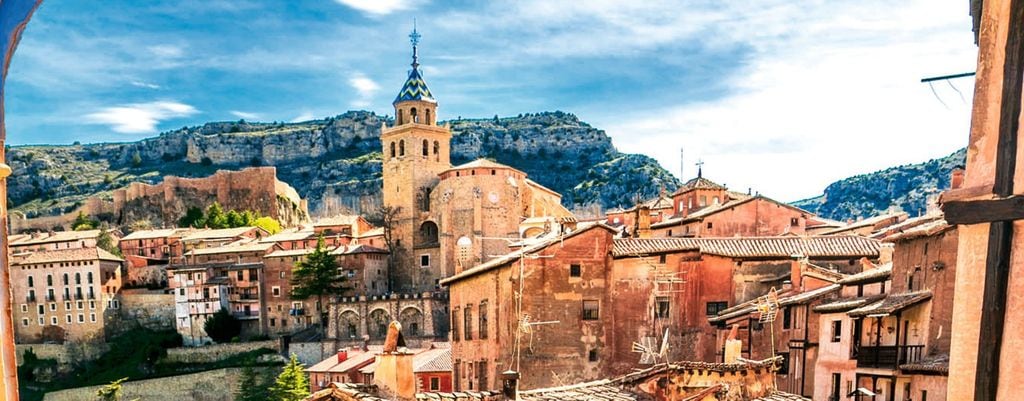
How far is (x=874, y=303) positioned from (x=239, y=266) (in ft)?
194

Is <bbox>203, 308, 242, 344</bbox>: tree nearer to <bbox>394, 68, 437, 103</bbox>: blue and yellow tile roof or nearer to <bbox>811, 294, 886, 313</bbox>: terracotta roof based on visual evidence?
<bbox>394, 68, 437, 103</bbox>: blue and yellow tile roof

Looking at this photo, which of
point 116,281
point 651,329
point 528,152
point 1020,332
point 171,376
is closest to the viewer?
point 1020,332

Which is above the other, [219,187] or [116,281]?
[219,187]

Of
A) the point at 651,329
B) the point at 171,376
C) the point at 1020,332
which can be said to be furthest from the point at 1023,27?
the point at 171,376

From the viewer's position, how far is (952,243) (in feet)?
55.5

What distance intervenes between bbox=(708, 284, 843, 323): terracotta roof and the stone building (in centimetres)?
6047

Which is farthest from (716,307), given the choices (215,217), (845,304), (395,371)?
(215,217)

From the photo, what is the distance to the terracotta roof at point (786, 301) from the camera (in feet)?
71.8

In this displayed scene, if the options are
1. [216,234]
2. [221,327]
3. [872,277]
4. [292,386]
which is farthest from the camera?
[216,234]

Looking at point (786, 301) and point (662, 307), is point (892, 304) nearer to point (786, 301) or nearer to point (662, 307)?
point (786, 301)

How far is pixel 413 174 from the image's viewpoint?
68438 mm

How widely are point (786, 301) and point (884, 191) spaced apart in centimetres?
6722

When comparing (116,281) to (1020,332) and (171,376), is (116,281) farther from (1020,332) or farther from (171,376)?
(1020,332)

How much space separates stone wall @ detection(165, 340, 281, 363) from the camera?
223 feet
